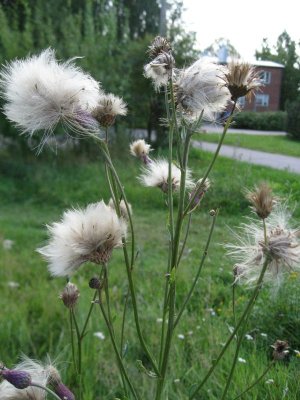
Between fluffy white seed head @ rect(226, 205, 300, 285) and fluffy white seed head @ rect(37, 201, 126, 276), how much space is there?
26cm

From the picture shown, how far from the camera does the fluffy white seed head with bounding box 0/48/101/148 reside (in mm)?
1155

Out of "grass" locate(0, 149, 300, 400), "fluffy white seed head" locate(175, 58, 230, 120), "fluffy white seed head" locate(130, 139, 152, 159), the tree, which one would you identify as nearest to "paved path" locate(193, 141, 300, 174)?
"grass" locate(0, 149, 300, 400)

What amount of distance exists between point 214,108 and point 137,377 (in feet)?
4.90

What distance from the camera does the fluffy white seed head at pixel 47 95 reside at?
1155 mm

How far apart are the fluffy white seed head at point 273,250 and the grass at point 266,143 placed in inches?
241

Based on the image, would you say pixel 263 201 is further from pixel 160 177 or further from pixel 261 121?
pixel 261 121

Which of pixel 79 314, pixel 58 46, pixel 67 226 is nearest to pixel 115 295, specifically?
pixel 79 314

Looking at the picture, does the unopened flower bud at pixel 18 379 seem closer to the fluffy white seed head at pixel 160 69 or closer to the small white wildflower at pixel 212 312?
the fluffy white seed head at pixel 160 69

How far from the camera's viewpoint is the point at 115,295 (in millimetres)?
3438

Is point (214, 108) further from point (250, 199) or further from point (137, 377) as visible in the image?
point (137, 377)

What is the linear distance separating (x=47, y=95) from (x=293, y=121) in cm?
583

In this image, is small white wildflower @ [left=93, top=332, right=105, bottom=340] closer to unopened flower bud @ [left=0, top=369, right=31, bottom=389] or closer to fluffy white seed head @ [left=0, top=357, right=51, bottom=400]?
fluffy white seed head @ [left=0, top=357, right=51, bottom=400]

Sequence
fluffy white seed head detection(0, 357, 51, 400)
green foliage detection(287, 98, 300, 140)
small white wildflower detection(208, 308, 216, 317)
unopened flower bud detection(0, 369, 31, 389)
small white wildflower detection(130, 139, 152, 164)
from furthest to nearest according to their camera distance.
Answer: green foliage detection(287, 98, 300, 140) → small white wildflower detection(208, 308, 216, 317) → small white wildflower detection(130, 139, 152, 164) → fluffy white seed head detection(0, 357, 51, 400) → unopened flower bud detection(0, 369, 31, 389)

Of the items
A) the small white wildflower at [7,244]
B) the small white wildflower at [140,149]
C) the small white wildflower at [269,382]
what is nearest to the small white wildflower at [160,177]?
the small white wildflower at [140,149]
